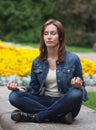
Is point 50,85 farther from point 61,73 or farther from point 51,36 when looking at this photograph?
point 51,36

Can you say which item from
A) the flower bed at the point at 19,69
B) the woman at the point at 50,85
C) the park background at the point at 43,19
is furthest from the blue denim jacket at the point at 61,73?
the park background at the point at 43,19

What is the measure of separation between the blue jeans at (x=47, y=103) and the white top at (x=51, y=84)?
0.05 metres

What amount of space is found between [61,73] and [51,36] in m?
0.39

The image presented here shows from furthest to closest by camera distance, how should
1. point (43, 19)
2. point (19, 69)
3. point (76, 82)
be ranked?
point (43, 19)
point (19, 69)
point (76, 82)

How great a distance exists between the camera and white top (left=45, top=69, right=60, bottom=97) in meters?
5.29

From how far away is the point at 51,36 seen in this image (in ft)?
17.4

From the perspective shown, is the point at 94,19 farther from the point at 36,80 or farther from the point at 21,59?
the point at 36,80

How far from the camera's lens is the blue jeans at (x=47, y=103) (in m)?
5.06

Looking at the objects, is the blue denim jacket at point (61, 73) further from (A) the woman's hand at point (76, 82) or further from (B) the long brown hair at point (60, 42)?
(A) the woman's hand at point (76, 82)

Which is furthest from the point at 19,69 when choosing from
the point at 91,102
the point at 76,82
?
the point at 76,82

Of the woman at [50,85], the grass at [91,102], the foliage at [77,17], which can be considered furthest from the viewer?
the foliage at [77,17]

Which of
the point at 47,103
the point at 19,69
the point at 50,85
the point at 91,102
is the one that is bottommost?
the point at 19,69

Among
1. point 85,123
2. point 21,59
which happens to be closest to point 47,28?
point 85,123

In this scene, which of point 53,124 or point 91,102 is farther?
point 91,102
